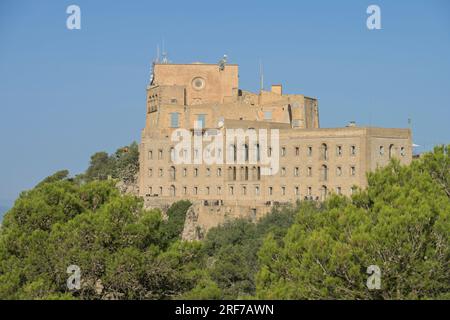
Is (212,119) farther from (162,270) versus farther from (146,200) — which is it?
(162,270)

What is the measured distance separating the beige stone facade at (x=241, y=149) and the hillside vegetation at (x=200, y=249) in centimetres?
2161

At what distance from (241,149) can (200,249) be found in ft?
99.0

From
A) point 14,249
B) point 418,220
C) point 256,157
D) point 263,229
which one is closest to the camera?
point 418,220

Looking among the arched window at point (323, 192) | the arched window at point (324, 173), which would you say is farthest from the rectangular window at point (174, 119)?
the arched window at point (323, 192)

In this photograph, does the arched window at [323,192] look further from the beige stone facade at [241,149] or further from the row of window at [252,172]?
the row of window at [252,172]

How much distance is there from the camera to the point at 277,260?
4053 centimetres

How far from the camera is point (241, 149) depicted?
72000 mm

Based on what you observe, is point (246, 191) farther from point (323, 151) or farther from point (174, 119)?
point (174, 119)

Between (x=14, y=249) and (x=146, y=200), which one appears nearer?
(x=14, y=249)

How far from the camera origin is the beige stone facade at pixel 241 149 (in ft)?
221
